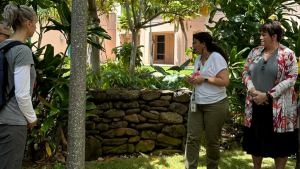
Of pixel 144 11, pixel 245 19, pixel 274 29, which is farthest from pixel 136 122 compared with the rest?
pixel 144 11

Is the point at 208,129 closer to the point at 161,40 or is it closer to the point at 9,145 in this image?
the point at 9,145

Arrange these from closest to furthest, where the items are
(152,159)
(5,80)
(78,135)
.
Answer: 1. (5,80)
2. (78,135)
3. (152,159)

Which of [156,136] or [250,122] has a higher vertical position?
[250,122]

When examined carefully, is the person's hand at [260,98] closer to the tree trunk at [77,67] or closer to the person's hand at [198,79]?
the person's hand at [198,79]

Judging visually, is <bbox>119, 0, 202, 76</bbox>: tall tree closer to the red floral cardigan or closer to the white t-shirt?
the white t-shirt

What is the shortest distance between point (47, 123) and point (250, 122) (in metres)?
2.42

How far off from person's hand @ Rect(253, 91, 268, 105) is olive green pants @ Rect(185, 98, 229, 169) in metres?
A: 0.41

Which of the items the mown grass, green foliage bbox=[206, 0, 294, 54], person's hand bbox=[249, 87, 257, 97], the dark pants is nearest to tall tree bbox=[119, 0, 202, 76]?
green foliage bbox=[206, 0, 294, 54]

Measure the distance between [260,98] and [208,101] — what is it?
0.58 meters

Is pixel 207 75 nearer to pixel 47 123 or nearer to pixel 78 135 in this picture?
pixel 78 135

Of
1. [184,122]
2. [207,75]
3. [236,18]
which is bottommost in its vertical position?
[184,122]

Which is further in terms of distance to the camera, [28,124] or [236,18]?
[236,18]

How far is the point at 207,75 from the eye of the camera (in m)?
3.82

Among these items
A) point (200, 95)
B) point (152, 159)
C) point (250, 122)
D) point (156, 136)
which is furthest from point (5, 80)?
point (156, 136)
